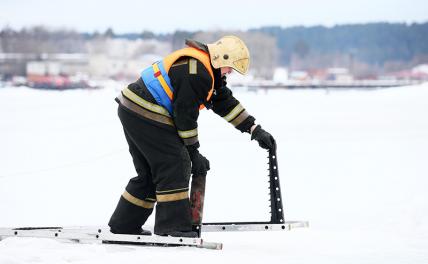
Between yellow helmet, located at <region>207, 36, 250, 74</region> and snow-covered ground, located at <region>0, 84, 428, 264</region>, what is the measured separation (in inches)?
44.0

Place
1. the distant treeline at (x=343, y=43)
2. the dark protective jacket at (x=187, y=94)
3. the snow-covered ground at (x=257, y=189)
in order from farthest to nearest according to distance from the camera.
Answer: the distant treeline at (x=343, y=43)
the dark protective jacket at (x=187, y=94)
the snow-covered ground at (x=257, y=189)

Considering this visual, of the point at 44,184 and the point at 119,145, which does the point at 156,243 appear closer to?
the point at 44,184

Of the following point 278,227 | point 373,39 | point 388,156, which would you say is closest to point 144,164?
point 278,227

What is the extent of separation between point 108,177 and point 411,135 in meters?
6.48

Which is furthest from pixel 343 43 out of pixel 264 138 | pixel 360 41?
pixel 264 138

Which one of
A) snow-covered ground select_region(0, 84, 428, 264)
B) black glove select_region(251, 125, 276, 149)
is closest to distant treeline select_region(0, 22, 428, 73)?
snow-covered ground select_region(0, 84, 428, 264)

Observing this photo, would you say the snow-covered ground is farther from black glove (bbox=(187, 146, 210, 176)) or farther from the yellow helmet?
the yellow helmet

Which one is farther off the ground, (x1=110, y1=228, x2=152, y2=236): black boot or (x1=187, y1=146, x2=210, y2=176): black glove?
(x1=187, y1=146, x2=210, y2=176): black glove

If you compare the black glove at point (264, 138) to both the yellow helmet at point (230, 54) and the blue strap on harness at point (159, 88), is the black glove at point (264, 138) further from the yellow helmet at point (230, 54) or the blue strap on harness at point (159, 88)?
the blue strap on harness at point (159, 88)

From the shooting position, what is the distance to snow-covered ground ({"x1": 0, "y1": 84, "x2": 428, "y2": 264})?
5062 mm

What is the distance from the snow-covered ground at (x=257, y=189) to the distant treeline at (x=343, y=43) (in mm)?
101015

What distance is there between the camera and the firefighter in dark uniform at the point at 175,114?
5207mm

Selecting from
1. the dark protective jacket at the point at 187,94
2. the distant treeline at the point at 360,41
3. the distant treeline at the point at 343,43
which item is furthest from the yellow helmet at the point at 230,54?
the distant treeline at the point at 360,41

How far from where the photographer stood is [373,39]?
547 ft
